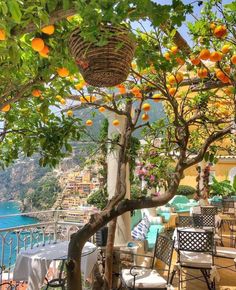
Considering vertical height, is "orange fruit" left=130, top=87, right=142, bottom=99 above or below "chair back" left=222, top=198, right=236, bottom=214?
above

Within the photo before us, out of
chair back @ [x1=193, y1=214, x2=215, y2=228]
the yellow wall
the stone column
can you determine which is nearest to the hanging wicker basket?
the stone column

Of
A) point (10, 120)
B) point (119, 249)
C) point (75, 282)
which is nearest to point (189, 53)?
point (10, 120)

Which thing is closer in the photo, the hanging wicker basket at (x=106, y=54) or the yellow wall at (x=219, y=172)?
the hanging wicker basket at (x=106, y=54)

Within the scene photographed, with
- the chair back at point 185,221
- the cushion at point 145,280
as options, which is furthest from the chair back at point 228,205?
the cushion at point 145,280

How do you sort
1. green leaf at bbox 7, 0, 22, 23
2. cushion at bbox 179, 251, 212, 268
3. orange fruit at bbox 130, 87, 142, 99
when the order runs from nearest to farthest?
1. green leaf at bbox 7, 0, 22, 23
2. orange fruit at bbox 130, 87, 142, 99
3. cushion at bbox 179, 251, 212, 268

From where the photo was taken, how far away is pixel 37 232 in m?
4.38

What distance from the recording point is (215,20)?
2020mm

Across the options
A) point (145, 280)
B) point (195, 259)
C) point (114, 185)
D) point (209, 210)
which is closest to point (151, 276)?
point (145, 280)

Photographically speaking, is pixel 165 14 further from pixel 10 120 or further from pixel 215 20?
pixel 10 120

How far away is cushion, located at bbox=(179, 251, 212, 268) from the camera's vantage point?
12.6 ft

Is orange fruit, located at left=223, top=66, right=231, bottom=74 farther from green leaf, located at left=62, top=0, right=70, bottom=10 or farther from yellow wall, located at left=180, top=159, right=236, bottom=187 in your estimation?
yellow wall, located at left=180, top=159, right=236, bottom=187

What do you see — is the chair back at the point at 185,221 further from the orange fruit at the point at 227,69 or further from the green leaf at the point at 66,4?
the green leaf at the point at 66,4

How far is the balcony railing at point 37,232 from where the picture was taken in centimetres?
370

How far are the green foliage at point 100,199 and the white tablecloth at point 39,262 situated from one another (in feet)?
7.69
